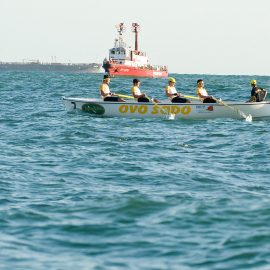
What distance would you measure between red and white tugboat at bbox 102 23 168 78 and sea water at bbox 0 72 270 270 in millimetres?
87536

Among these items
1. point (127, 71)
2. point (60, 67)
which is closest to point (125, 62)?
point (127, 71)

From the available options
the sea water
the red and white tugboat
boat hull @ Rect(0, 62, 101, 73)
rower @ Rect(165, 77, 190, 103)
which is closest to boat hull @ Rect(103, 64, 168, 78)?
the red and white tugboat

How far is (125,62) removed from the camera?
360 feet

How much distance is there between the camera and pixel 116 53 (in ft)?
362

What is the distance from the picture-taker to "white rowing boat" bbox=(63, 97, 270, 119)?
23781mm

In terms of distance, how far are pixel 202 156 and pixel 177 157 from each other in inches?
25.4

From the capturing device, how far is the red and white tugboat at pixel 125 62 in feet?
346

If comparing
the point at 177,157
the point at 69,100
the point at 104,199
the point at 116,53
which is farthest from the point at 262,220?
the point at 116,53

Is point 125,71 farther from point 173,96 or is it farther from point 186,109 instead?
point 186,109

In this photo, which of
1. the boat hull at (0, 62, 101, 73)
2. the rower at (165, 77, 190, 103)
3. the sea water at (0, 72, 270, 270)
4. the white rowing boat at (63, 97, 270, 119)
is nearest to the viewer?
the sea water at (0, 72, 270, 270)

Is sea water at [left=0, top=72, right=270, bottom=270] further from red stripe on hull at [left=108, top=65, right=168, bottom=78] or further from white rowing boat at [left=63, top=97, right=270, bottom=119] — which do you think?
red stripe on hull at [left=108, top=65, right=168, bottom=78]

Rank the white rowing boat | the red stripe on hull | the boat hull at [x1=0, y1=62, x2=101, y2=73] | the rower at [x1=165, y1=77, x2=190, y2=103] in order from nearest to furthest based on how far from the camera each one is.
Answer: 1. the white rowing boat
2. the rower at [x1=165, y1=77, x2=190, y2=103]
3. the red stripe on hull
4. the boat hull at [x1=0, y1=62, x2=101, y2=73]

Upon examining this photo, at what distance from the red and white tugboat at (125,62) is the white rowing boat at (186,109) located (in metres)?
80.9

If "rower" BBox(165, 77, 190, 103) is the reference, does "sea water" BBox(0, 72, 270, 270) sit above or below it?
below
